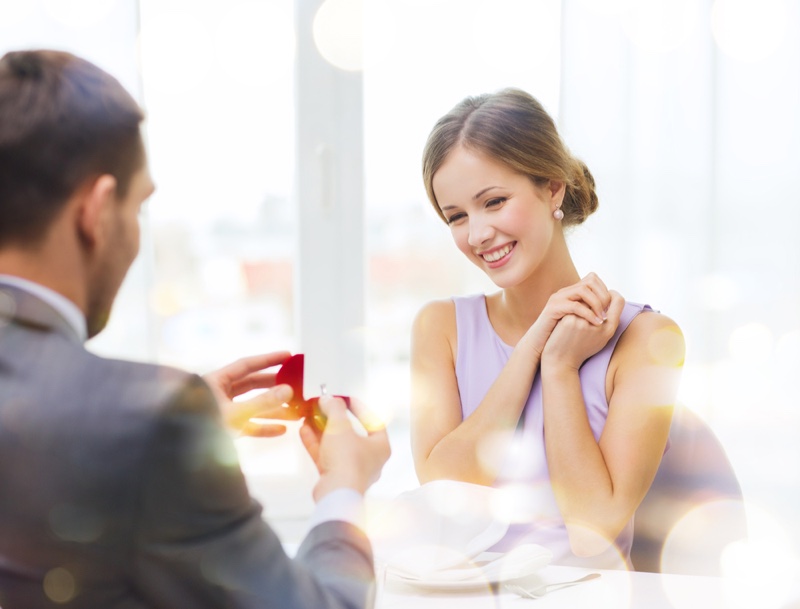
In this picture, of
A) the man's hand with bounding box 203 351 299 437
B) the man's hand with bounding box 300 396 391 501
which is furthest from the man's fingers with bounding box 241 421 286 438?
the man's hand with bounding box 300 396 391 501

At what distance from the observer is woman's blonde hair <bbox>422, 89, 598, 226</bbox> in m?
1.66

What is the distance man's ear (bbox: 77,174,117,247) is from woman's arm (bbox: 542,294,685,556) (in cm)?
100

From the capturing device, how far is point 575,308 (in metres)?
1.58

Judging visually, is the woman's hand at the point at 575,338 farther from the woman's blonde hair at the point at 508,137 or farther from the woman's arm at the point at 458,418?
the woman's blonde hair at the point at 508,137

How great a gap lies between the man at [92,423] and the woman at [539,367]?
0.81m

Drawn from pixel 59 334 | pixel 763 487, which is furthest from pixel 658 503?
pixel 59 334

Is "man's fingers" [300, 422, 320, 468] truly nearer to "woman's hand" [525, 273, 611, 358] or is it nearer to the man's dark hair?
the man's dark hair

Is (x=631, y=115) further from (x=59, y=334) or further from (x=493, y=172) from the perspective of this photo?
(x=59, y=334)

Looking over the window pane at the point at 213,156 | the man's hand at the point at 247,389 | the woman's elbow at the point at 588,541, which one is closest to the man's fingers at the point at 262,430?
the man's hand at the point at 247,389

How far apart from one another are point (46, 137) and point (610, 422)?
112cm

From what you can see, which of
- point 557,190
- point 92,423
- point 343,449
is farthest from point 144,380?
point 557,190

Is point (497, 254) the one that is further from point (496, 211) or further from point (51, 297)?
point (51, 297)

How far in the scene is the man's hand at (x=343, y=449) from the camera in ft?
2.78

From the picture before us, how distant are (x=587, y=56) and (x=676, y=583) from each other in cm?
148
